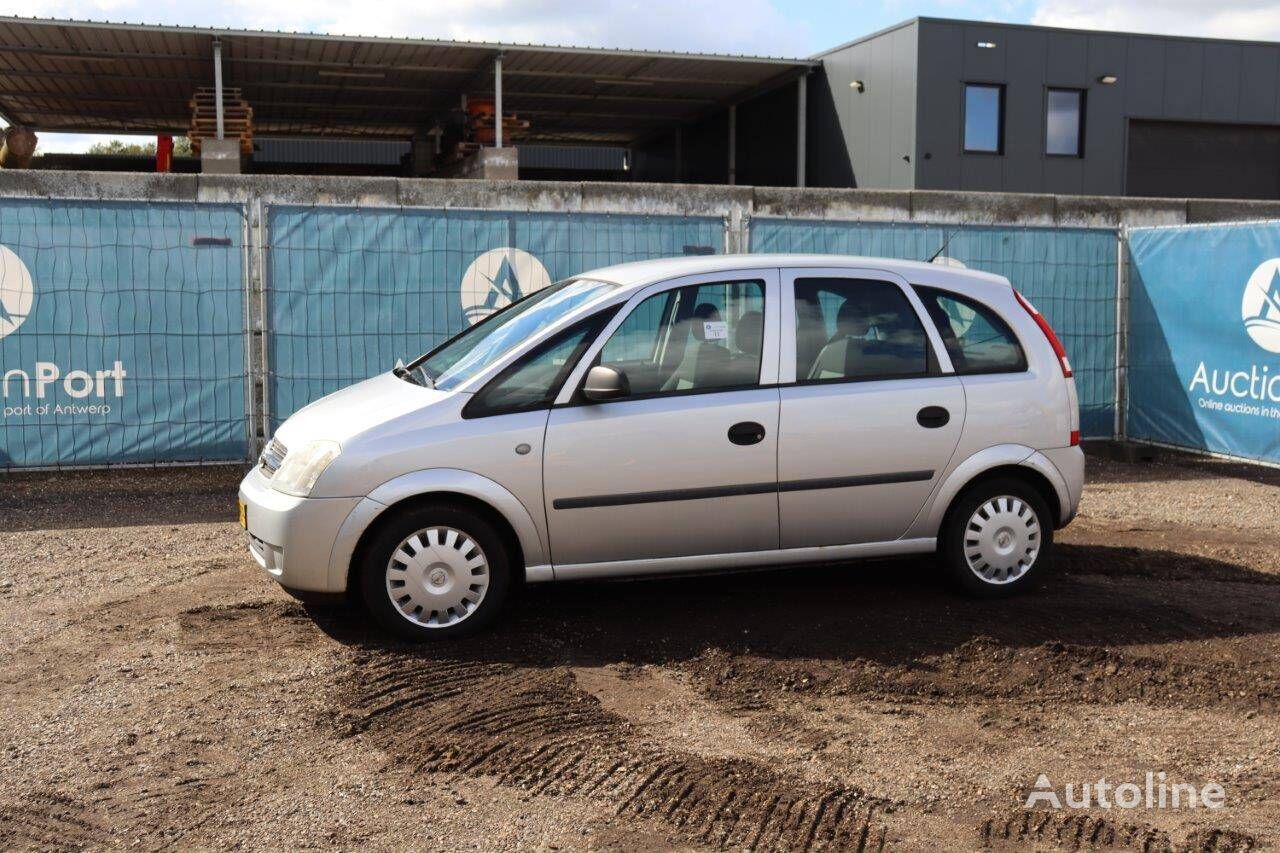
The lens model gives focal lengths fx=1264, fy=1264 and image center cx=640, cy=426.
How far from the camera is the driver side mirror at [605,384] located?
5.70 meters

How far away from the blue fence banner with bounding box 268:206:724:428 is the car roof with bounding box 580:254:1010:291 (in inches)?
147

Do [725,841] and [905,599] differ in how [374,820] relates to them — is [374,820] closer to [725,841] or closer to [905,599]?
[725,841]

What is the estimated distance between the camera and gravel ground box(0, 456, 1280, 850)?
396 centimetres

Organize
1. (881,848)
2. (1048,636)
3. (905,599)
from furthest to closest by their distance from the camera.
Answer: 1. (905,599)
2. (1048,636)
3. (881,848)

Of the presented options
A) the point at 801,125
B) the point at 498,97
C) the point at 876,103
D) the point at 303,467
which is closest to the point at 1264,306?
the point at 303,467

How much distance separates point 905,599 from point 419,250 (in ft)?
17.8

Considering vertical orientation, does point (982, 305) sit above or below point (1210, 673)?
above

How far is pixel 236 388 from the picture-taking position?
996 centimetres

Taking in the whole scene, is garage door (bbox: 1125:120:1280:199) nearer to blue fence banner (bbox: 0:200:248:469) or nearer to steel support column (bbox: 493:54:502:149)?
steel support column (bbox: 493:54:502:149)

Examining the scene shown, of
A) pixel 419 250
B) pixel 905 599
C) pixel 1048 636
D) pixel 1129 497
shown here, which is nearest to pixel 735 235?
pixel 419 250

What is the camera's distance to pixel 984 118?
24.4 m

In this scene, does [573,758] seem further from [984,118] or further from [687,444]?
[984,118]

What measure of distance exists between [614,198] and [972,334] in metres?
6.43

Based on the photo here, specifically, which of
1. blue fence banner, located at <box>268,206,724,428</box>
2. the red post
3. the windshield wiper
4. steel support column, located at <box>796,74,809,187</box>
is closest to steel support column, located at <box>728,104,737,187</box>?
steel support column, located at <box>796,74,809,187</box>
